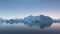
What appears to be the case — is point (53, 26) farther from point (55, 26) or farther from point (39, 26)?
point (39, 26)

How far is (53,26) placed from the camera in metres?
3.90

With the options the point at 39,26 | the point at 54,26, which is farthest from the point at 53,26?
the point at 39,26

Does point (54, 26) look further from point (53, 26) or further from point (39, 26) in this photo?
point (39, 26)

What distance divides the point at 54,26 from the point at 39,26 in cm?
55

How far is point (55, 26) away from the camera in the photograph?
12.9ft

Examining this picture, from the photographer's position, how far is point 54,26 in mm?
3898

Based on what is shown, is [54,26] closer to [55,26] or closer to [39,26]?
[55,26]

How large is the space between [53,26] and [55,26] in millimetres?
81

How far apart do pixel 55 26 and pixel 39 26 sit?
59 centimetres

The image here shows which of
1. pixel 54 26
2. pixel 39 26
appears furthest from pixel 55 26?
pixel 39 26

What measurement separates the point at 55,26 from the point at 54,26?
0.17 ft

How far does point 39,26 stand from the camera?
3893 mm
